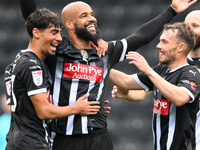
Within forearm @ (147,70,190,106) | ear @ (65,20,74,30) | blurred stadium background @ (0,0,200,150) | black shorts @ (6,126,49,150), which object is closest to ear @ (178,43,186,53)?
forearm @ (147,70,190,106)

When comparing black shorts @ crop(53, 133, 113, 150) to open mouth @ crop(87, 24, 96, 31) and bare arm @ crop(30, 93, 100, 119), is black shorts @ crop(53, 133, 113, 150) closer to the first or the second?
bare arm @ crop(30, 93, 100, 119)

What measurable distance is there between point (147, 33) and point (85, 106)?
93 centimetres

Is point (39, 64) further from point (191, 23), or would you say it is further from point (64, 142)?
point (191, 23)

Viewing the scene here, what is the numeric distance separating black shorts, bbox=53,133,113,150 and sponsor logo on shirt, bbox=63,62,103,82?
1.61ft

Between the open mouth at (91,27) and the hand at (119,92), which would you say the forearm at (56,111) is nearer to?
the open mouth at (91,27)

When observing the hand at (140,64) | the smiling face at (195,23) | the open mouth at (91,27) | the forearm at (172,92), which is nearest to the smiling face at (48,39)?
the open mouth at (91,27)

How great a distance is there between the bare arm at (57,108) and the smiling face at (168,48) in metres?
0.74

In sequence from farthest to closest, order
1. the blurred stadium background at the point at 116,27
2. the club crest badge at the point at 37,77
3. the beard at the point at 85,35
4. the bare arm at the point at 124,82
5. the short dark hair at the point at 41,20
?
Answer: 1. the blurred stadium background at the point at 116,27
2. the bare arm at the point at 124,82
3. the beard at the point at 85,35
4. the short dark hair at the point at 41,20
5. the club crest badge at the point at 37,77

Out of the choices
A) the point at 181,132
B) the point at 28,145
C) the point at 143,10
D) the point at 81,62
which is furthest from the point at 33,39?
the point at 143,10

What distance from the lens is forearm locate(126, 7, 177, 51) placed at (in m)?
3.13

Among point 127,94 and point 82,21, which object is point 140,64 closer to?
point 82,21

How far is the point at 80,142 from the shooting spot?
2875 mm

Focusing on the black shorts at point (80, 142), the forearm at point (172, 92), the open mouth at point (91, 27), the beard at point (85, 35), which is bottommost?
the black shorts at point (80, 142)

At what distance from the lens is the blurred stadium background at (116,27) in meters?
5.57
